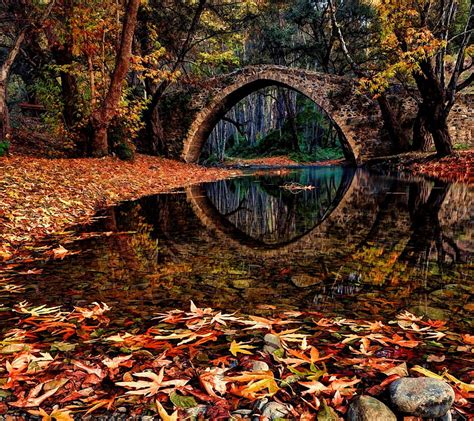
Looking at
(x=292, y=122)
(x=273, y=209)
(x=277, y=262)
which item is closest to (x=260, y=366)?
(x=277, y=262)

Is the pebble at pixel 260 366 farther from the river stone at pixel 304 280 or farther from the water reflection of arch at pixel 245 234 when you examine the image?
the water reflection of arch at pixel 245 234

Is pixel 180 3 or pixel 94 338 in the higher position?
pixel 180 3

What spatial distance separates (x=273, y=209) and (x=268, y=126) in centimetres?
3755

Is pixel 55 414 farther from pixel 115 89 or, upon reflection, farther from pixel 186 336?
pixel 115 89

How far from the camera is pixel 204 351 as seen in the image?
1.95 meters

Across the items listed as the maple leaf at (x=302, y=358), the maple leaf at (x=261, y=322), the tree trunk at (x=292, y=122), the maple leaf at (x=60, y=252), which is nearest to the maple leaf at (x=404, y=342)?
the maple leaf at (x=302, y=358)

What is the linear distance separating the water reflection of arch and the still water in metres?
0.02

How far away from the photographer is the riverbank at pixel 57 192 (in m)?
4.80

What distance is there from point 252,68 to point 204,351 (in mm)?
19580

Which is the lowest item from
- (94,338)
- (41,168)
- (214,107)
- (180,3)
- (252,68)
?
(94,338)

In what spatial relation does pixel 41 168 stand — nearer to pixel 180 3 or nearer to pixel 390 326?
pixel 390 326

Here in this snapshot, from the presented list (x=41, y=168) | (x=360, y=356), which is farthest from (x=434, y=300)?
(x=41, y=168)

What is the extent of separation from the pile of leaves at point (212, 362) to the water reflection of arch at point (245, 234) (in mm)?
1818

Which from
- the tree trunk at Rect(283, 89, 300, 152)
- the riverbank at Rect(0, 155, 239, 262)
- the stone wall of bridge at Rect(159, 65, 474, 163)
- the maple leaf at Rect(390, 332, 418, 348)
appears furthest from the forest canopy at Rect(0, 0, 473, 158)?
the tree trunk at Rect(283, 89, 300, 152)
